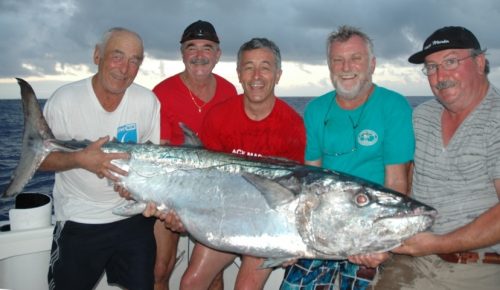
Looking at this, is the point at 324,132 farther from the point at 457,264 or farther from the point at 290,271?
the point at 457,264

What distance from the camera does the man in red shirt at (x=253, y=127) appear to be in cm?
343

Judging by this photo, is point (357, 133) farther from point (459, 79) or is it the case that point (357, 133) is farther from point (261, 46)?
point (261, 46)

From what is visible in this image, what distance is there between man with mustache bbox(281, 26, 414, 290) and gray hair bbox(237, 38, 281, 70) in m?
0.46

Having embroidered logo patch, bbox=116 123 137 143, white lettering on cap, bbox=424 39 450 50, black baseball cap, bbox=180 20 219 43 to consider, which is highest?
black baseball cap, bbox=180 20 219 43

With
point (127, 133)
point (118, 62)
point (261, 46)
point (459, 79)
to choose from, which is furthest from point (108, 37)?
point (459, 79)

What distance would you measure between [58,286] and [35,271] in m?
0.66

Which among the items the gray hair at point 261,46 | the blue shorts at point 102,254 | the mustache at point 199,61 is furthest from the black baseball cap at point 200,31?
the blue shorts at point 102,254

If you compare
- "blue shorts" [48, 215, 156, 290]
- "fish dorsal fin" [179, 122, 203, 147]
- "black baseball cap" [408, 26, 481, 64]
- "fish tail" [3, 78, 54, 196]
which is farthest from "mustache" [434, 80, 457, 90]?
"fish tail" [3, 78, 54, 196]

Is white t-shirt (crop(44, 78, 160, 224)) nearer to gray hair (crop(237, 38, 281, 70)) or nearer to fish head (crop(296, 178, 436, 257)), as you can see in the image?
gray hair (crop(237, 38, 281, 70))

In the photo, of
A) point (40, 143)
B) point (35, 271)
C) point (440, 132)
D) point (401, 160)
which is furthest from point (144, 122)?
point (440, 132)

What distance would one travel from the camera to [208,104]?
4.16m

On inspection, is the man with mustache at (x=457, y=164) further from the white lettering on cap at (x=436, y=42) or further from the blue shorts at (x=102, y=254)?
the blue shorts at (x=102, y=254)

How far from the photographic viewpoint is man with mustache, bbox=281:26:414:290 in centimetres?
325

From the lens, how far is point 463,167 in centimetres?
294
